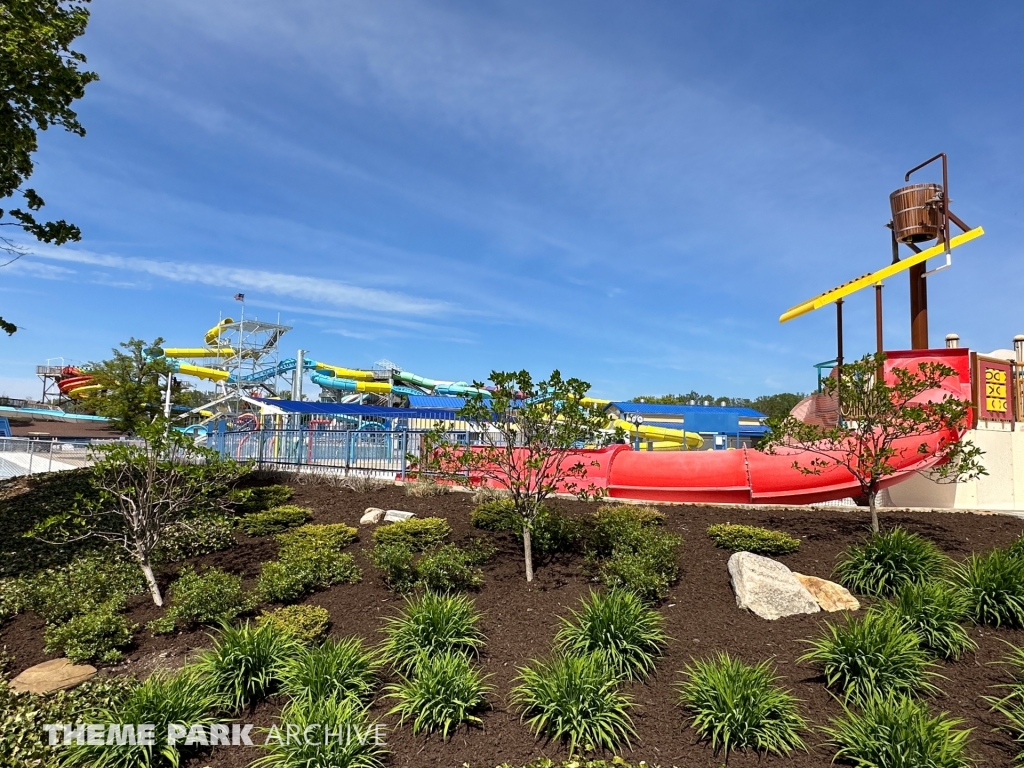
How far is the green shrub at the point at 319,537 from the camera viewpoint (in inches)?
328

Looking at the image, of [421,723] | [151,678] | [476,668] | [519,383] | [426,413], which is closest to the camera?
[421,723]

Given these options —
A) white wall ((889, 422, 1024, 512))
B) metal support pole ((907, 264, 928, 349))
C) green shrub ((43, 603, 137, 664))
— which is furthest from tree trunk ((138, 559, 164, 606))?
metal support pole ((907, 264, 928, 349))

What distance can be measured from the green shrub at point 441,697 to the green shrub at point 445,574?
5.89 ft

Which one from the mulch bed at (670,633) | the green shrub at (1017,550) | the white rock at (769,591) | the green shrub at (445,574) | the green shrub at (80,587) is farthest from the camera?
the green shrub at (80,587)

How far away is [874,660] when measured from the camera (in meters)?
4.64

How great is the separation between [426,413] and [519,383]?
84.0ft

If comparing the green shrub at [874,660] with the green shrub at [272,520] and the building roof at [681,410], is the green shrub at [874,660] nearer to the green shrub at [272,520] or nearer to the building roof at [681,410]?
the green shrub at [272,520]

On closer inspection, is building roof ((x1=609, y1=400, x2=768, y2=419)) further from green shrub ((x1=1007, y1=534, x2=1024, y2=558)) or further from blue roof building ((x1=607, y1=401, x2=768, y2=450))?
green shrub ((x1=1007, y1=534, x2=1024, y2=558))

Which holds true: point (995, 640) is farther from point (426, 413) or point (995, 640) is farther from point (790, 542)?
point (426, 413)

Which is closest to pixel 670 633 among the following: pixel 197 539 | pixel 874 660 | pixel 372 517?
pixel 874 660

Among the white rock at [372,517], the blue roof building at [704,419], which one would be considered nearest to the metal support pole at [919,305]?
the white rock at [372,517]

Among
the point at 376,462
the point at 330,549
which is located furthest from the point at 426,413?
the point at 330,549

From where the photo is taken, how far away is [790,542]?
25.1ft

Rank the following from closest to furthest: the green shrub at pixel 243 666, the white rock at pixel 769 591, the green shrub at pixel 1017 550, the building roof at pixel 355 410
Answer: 1. the green shrub at pixel 243 666
2. the white rock at pixel 769 591
3. the green shrub at pixel 1017 550
4. the building roof at pixel 355 410
